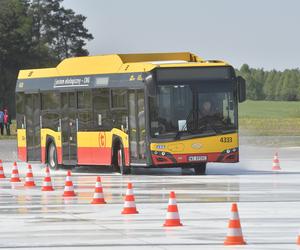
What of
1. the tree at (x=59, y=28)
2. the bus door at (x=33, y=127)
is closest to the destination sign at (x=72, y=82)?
the bus door at (x=33, y=127)

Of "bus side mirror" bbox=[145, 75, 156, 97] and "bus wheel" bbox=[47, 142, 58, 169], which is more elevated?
"bus side mirror" bbox=[145, 75, 156, 97]

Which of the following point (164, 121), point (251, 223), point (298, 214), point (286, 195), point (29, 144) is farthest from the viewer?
point (29, 144)

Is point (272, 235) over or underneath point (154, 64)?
underneath

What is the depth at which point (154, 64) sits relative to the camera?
3412 cm

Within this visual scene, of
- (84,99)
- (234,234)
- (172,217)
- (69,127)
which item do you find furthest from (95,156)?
(234,234)

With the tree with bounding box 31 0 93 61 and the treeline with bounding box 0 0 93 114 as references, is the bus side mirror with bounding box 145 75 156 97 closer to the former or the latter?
the treeline with bounding box 0 0 93 114

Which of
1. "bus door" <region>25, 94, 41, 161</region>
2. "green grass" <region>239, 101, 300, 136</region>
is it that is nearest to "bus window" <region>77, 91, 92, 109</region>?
"bus door" <region>25, 94, 41, 161</region>

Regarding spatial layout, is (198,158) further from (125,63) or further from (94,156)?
(94,156)

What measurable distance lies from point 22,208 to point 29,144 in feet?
55.0

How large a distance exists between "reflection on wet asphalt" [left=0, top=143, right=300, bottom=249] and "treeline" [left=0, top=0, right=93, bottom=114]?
9123 centimetres

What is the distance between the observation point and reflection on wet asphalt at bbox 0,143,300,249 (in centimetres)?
1728

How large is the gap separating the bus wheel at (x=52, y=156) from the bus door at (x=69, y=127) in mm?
756

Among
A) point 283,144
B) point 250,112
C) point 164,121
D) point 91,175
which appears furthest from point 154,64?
point 250,112

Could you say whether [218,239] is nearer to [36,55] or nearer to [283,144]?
[283,144]
